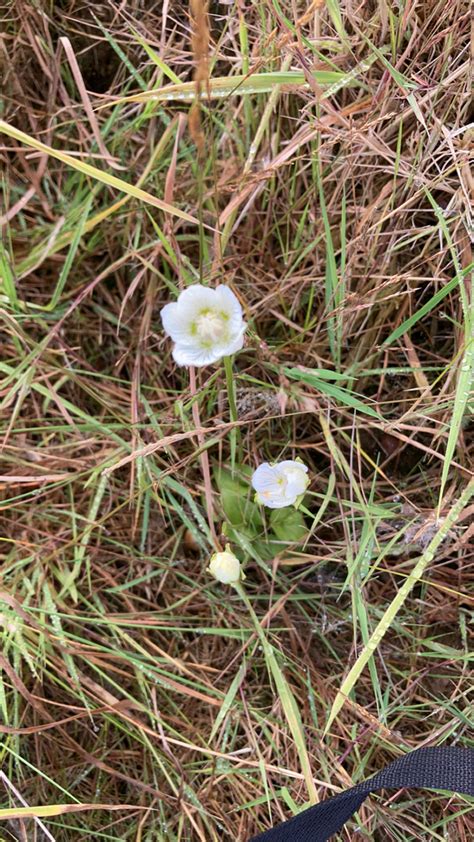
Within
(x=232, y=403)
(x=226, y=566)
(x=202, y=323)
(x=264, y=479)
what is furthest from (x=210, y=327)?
(x=226, y=566)

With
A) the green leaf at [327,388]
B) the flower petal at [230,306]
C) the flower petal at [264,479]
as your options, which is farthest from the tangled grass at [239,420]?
the flower petal at [230,306]

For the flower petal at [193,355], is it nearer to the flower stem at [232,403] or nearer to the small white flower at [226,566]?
the flower stem at [232,403]

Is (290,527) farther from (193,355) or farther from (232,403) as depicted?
(193,355)

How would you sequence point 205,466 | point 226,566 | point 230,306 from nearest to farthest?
point 230,306
point 226,566
point 205,466

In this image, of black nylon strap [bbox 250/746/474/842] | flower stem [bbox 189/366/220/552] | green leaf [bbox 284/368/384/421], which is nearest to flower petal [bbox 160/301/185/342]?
flower stem [bbox 189/366/220/552]

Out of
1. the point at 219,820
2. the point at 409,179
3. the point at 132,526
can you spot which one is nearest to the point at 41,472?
the point at 132,526
